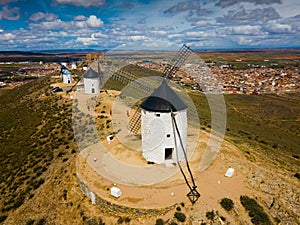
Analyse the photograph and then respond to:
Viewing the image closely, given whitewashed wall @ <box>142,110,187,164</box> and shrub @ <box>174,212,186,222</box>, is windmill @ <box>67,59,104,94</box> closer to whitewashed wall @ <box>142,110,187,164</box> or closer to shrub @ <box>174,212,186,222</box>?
whitewashed wall @ <box>142,110,187,164</box>

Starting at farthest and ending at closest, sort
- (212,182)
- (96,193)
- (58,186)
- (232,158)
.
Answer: (232,158)
(58,186)
(212,182)
(96,193)

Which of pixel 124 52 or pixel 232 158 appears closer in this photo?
pixel 124 52

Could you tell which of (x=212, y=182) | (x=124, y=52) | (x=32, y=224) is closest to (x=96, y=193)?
(x=32, y=224)

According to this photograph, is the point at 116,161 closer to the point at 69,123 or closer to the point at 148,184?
the point at 148,184

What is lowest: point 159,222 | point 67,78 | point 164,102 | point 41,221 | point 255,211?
point 41,221

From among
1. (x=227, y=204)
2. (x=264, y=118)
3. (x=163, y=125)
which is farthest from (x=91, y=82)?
(x=264, y=118)

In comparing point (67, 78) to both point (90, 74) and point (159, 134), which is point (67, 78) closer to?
point (90, 74)

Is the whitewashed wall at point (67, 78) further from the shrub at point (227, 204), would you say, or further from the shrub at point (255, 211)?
the shrub at point (255, 211)
